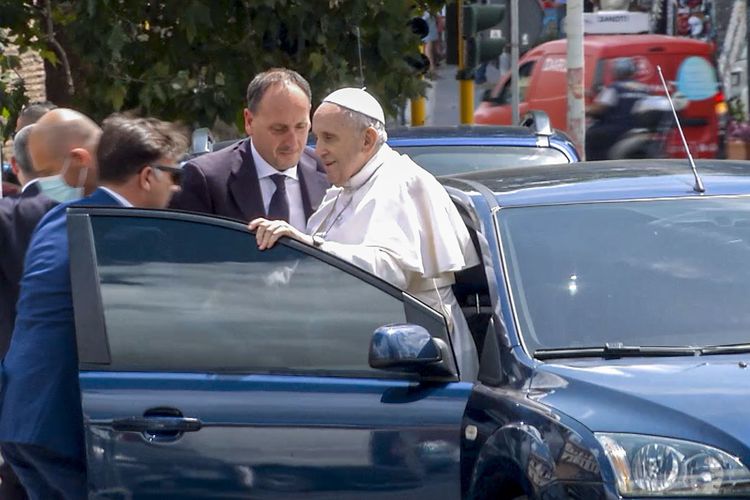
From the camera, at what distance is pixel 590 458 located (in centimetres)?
347

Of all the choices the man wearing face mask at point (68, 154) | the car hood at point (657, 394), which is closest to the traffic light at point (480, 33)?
the man wearing face mask at point (68, 154)

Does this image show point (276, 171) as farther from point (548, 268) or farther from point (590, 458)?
point (590, 458)

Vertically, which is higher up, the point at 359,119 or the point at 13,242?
the point at 359,119

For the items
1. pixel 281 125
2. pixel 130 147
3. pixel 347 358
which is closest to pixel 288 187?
pixel 281 125

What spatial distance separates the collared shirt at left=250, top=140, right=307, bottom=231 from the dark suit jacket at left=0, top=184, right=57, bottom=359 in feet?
2.30

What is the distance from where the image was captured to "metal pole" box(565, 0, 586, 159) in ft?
47.1

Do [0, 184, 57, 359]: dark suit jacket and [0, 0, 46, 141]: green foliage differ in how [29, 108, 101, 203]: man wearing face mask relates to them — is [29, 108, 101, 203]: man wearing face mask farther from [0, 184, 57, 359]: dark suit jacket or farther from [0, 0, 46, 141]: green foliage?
[0, 0, 46, 141]: green foliage

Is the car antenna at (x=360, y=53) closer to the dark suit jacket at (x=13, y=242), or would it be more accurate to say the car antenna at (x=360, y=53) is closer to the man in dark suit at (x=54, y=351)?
the dark suit jacket at (x=13, y=242)

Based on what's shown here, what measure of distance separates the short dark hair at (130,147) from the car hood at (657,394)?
119cm

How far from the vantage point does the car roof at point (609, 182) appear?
452 cm

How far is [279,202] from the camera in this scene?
5.13 m

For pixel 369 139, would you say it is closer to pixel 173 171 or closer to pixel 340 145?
pixel 340 145

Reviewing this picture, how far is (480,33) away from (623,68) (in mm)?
3137

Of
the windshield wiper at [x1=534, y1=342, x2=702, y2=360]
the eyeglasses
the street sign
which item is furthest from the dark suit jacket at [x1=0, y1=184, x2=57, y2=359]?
the street sign
